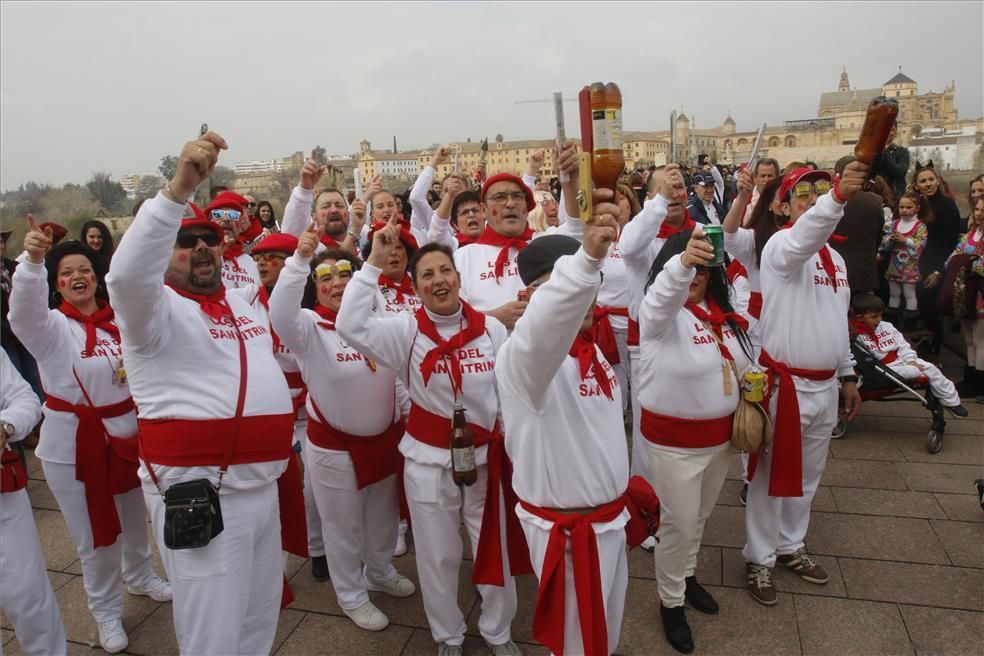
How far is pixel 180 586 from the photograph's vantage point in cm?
259

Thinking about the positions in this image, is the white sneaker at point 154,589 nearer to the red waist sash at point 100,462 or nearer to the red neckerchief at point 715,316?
the red waist sash at point 100,462

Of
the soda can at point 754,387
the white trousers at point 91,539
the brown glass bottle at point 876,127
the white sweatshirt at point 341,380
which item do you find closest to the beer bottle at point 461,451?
the white sweatshirt at point 341,380

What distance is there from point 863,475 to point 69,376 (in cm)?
558

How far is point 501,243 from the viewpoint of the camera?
4.44 m

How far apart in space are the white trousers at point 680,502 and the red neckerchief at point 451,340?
1126mm

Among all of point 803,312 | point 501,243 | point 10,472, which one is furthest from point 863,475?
point 10,472

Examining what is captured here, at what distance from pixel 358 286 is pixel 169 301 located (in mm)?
798

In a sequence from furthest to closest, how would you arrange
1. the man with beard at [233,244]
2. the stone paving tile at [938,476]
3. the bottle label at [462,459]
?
the stone paving tile at [938,476]
the man with beard at [233,244]
the bottle label at [462,459]

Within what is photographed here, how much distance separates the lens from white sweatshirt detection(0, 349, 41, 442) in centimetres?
301

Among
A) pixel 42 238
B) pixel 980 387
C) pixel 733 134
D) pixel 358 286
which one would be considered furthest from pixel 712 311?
pixel 733 134

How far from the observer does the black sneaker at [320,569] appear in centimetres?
428

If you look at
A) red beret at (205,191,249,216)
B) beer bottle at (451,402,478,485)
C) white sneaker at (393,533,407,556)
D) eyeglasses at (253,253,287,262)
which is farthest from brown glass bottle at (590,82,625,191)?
white sneaker at (393,533,407,556)

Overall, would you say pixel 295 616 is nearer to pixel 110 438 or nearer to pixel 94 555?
pixel 94 555

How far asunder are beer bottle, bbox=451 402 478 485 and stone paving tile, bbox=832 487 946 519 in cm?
304
